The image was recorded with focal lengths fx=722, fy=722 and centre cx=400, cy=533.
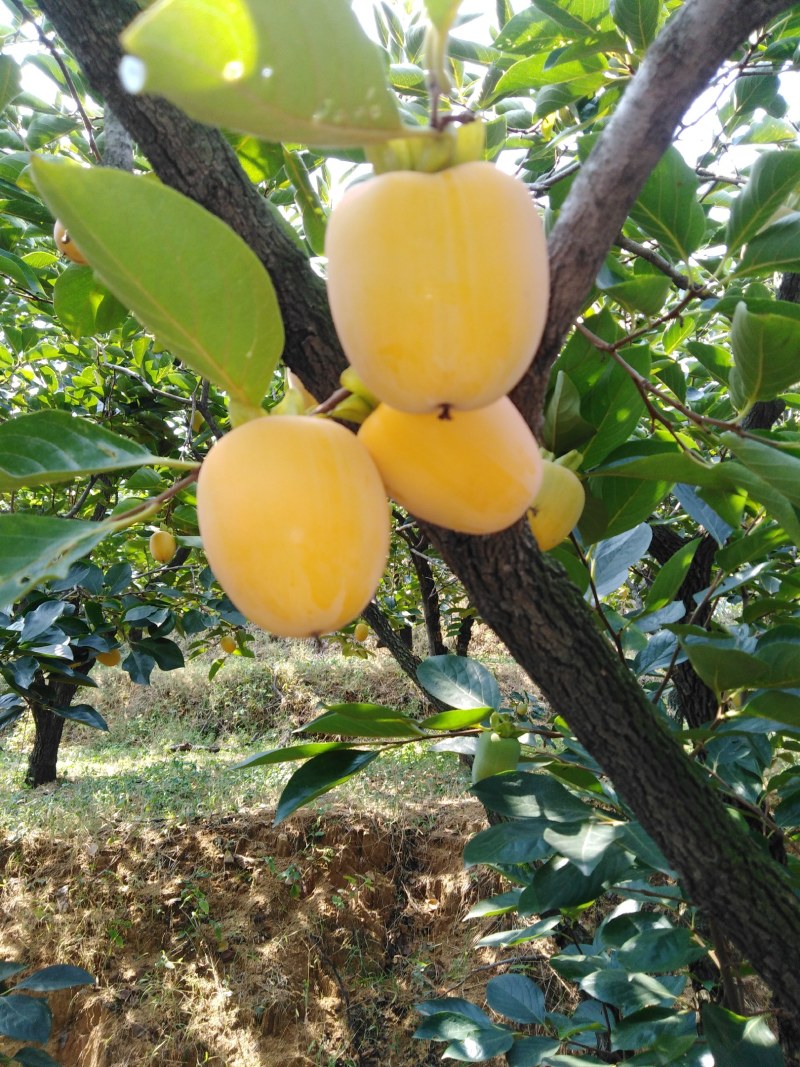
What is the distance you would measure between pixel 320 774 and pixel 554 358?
455 millimetres

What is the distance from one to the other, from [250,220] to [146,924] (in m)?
3.31

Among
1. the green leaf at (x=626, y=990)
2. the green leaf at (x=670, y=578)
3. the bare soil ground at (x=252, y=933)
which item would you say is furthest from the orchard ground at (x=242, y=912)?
the green leaf at (x=670, y=578)

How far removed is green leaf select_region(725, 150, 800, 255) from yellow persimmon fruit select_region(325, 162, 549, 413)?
379mm

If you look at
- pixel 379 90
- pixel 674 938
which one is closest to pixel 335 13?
pixel 379 90

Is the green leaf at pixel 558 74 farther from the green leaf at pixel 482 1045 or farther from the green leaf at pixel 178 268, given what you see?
Result: the green leaf at pixel 482 1045

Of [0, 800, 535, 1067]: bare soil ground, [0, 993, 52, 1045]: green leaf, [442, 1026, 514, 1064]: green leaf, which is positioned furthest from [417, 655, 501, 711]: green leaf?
[0, 800, 535, 1067]: bare soil ground

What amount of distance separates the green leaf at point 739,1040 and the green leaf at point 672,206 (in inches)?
27.8

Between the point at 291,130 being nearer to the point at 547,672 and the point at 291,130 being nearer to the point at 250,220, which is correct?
the point at 250,220

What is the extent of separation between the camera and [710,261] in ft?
3.53

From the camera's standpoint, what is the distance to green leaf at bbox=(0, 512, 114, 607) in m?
0.34

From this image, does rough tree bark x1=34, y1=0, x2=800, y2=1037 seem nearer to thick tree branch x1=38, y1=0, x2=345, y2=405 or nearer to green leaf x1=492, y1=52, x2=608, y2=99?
thick tree branch x1=38, y1=0, x2=345, y2=405

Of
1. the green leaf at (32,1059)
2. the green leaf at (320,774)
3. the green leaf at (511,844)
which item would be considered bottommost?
the green leaf at (32,1059)

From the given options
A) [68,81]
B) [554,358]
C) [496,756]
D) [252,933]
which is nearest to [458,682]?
[496,756]

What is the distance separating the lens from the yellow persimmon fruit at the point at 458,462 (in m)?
0.32
